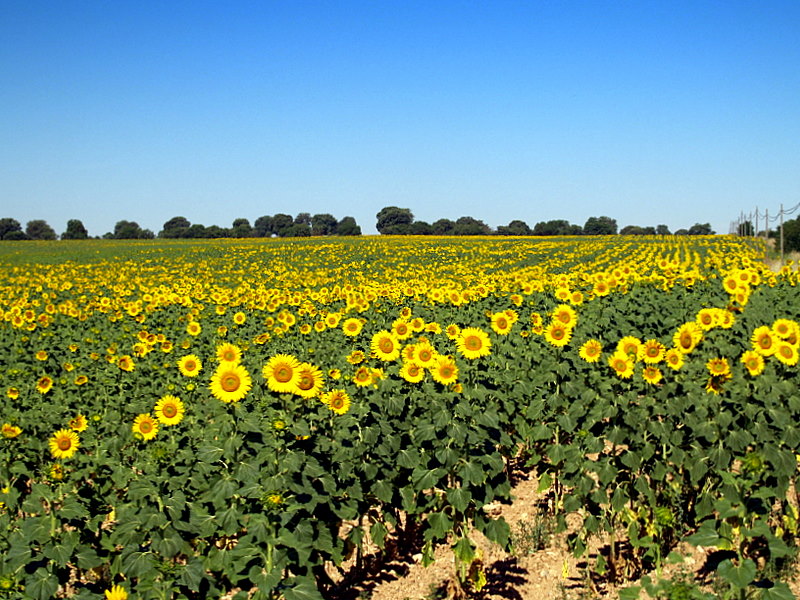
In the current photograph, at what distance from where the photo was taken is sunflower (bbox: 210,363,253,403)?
175 inches

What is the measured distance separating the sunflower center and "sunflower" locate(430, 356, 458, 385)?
56.0 inches

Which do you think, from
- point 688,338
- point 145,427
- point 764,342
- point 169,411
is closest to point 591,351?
point 688,338

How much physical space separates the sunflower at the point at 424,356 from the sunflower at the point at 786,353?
2576 millimetres

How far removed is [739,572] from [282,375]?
2927 mm

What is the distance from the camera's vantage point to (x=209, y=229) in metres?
102

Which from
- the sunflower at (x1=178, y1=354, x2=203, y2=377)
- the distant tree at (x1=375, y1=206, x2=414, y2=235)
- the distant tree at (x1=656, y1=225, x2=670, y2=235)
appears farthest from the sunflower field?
the distant tree at (x1=656, y1=225, x2=670, y2=235)

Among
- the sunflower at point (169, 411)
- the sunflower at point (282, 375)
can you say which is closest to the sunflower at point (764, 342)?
the sunflower at point (282, 375)

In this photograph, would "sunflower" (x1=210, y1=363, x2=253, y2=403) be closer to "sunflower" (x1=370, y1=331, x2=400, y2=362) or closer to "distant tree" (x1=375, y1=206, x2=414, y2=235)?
"sunflower" (x1=370, y1=331, x2=400, y2=362)

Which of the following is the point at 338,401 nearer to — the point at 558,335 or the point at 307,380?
the point at 307,380

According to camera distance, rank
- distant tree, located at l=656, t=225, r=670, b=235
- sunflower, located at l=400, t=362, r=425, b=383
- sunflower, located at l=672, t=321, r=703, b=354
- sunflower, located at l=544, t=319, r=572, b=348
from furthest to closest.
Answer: distant tree, located at l=656, t=225, r=670, b=235 → sunflower, located at l=544, t=319, r=572, b=348 → sunflower, located at l=672, t=321, r=703, b=354 → sunflower, located at l=400, t=362, r=425, b=383

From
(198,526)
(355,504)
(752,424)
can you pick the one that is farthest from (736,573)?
(198,526)

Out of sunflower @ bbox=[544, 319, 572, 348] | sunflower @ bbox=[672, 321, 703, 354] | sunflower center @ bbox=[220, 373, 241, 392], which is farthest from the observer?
sunflower @ bbox=[544, 319, 572, 348]

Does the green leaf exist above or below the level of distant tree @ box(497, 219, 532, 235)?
below

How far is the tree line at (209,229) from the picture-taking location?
102000mm
